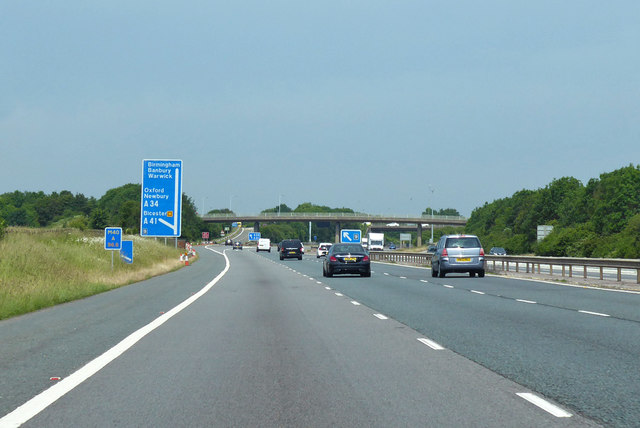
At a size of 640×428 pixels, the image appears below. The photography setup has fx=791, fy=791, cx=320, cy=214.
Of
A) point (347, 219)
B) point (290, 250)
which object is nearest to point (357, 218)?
point (347, 219)

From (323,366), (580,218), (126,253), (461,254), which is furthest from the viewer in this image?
(580,218)

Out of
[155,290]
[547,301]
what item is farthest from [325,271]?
[547,301]

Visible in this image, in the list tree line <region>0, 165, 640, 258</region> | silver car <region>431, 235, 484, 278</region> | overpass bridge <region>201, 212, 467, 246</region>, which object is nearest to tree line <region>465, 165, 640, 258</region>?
tree line <region>0, 165, 640, 258</region>

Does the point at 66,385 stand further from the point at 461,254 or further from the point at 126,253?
the point at 126,253

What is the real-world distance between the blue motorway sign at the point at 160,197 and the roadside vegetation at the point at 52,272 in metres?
1.91

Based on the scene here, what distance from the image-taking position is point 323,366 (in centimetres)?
871

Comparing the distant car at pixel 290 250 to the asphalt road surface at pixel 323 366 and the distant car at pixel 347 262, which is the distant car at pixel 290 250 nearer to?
the distant car at pixel 347 262

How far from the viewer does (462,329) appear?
12.6 meters

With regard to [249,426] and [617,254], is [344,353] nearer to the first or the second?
[249,426]

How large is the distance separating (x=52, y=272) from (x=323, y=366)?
57.7ft

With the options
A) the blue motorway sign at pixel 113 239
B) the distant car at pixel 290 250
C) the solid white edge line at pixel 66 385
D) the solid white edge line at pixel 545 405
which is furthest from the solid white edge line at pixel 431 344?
the distant car at pixel 290 250

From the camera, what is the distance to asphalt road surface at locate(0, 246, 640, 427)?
6.26 metres

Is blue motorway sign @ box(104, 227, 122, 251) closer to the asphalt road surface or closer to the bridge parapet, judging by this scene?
the asphalt road surface

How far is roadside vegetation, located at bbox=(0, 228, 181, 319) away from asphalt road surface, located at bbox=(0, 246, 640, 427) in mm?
1427
